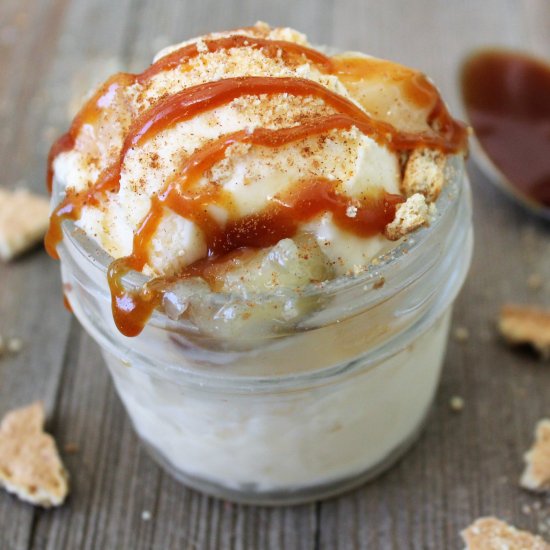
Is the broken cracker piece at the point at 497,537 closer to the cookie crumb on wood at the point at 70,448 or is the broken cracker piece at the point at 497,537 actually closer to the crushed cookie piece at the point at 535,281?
the crushed cookie piece at the point at 535,281

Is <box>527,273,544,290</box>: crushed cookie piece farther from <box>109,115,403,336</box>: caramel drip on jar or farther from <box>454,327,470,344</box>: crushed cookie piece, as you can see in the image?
<box>109,115,403,336</box>: caramel drip on jar

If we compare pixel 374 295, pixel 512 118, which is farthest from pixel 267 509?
pixel 512 118

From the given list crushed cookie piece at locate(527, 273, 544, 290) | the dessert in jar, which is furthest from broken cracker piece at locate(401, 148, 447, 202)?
crushed cookie piece at locate(527, 273, 544, 290)

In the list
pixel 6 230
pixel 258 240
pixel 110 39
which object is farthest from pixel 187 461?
pixel 110 39

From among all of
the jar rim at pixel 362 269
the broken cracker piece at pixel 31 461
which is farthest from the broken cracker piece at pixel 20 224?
the jar rim at pixel 362 269

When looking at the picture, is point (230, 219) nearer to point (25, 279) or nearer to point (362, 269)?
point (362, 269)

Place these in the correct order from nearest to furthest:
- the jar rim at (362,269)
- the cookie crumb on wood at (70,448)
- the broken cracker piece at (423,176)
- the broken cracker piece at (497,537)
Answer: the jar rim at (362,269) < the broken cracker piece at (423,176) < the broken cracker piece at (497,537) < the cookie crumb on wood at (70,448)
